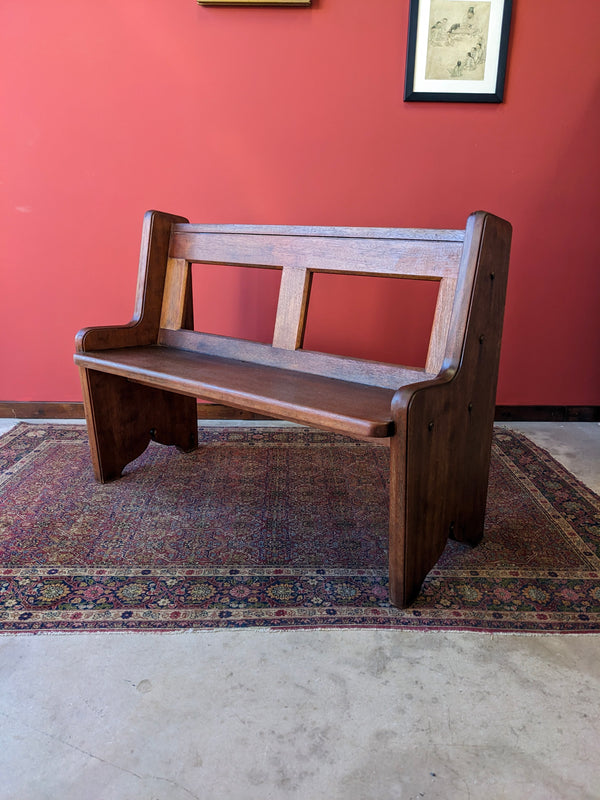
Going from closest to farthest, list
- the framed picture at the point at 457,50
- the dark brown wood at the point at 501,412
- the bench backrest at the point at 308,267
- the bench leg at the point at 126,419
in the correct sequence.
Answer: the bench backrest at the point at 308,267 → the bench leg at the point at 126,419 → the framed picture at the point at 457,50 → the dark brown wood at the point at 501,412

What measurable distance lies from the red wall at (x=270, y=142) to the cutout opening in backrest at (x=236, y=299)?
0.08 ft

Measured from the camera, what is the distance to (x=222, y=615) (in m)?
1.44

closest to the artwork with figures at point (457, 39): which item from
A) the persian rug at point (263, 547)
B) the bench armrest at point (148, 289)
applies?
the bench armrest at point (148, 289)

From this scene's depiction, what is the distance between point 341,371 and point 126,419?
1.01 metres

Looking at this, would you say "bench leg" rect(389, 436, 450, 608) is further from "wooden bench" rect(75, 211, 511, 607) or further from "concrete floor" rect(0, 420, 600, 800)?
"concrete floor" rect(0, 420, 600, 800)

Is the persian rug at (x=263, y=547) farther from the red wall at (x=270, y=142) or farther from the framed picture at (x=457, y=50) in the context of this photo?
the framed picture at (x=457, y=50)

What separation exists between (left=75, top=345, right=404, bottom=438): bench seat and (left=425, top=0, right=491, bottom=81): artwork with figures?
70.7 inches

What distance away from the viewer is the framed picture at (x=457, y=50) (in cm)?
251

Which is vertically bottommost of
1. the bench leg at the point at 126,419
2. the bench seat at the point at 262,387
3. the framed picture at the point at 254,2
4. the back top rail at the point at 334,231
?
the bench leg at the point at 126,419

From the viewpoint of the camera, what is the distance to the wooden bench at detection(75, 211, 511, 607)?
1.39m

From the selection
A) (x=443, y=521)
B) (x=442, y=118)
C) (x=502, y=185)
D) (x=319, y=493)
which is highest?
(x=442, y=118)

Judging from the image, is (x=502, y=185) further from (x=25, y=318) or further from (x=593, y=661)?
(x=25, y=318)

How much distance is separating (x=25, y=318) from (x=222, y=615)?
2.24 metres

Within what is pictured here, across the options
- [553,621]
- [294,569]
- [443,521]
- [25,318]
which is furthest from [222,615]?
[25,318]
